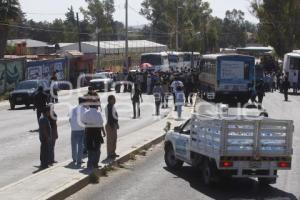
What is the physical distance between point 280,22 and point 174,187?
70.3 metres

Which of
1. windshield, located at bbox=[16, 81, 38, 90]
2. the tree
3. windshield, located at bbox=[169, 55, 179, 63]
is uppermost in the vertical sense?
the tree

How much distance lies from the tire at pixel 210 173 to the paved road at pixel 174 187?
15 centimetres

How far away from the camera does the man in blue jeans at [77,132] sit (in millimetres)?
15500

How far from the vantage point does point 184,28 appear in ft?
438

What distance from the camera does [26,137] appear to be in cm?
2289

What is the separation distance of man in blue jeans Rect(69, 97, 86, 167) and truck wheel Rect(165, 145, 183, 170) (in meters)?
2.24

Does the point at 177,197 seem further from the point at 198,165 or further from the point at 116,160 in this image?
the point at 116,160

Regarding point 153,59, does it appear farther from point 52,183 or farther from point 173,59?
point 52,183

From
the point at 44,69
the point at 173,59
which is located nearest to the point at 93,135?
the point at 44,69

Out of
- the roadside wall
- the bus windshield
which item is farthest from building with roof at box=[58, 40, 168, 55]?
the bus windshield

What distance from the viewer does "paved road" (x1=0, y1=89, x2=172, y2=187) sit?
51.7 feet

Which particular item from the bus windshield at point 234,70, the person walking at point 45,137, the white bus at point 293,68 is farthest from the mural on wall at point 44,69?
the person walking at point 45,137

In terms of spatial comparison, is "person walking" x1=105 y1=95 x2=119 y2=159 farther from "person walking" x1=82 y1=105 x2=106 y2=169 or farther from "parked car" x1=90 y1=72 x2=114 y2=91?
"parked car" x1=90 y1=72 x2=114 y2=91

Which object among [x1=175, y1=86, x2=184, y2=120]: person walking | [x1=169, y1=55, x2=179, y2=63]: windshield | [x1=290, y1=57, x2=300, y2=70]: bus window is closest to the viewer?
[x1=175, y1=86, x2=184, y2=120]: person walking
